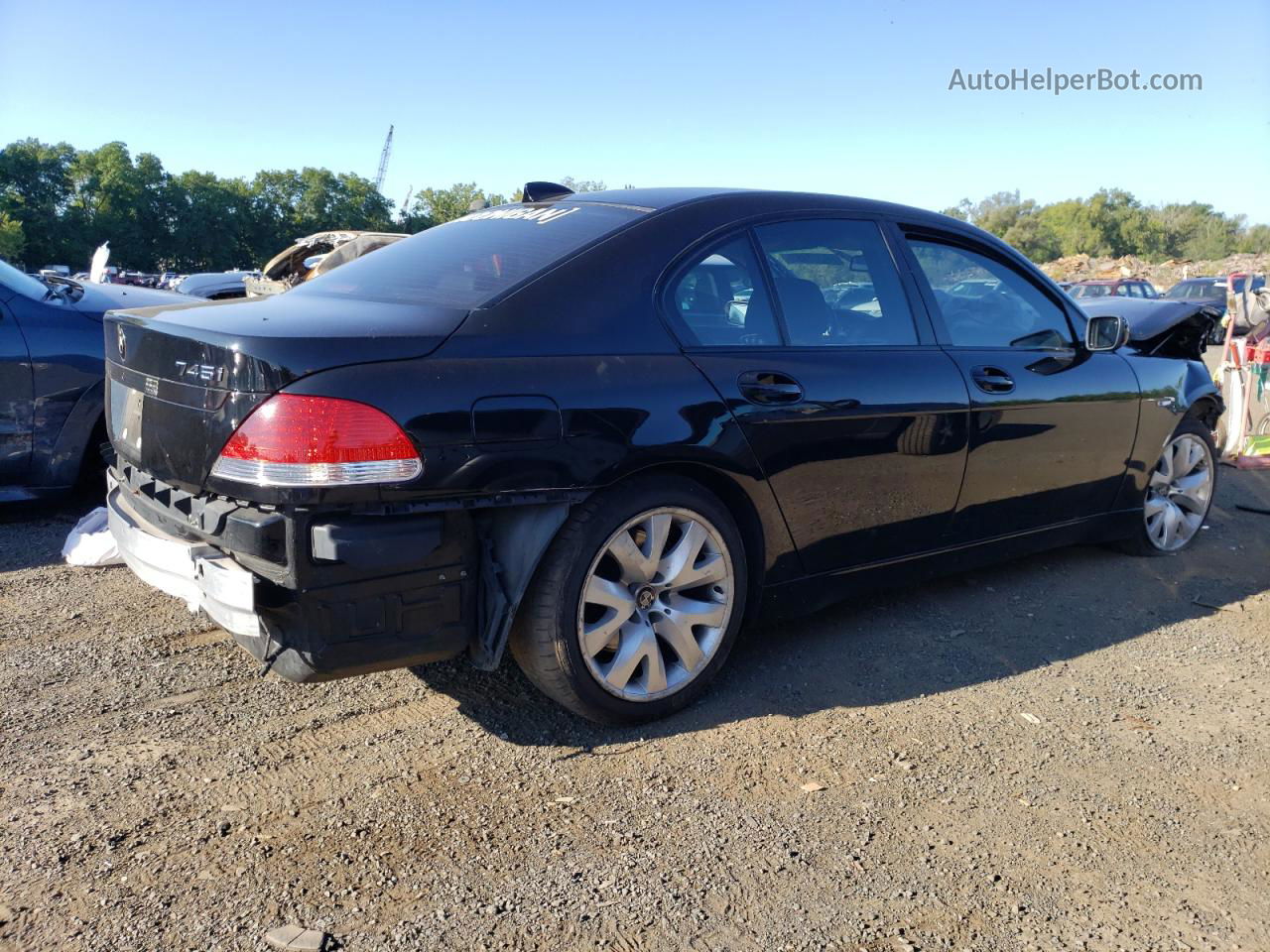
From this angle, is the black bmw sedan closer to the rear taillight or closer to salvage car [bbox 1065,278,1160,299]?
the rear taillight

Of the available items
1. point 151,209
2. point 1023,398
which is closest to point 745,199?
point 1023,398

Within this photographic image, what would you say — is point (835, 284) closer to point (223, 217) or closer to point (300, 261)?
point (300, 261)

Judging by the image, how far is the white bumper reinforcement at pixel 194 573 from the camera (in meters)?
2.58

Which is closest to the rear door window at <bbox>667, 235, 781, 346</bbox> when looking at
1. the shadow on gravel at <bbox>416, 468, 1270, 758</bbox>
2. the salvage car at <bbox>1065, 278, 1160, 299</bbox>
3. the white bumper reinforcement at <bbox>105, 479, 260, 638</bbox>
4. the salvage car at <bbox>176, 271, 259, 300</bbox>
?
the shadow on gravel at <bbox>416, 468, 1270, 758</bbox>

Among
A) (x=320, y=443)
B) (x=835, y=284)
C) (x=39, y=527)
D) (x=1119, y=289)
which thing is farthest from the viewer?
(x=1119, y=289)

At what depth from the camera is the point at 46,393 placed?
5.07 metres

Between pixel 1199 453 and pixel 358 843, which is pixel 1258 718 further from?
pixel 358 843

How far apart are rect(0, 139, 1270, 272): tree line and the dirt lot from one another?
2610 inches

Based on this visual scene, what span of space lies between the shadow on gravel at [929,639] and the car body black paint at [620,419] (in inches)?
11.6

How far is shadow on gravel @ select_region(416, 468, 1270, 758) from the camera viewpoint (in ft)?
10.6

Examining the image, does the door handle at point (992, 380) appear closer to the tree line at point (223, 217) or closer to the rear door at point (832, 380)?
the rear door at point (832, 380)

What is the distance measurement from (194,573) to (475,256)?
1.34m

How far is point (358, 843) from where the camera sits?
2.43 metres

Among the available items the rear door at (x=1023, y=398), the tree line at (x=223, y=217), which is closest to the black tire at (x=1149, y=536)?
the rear door at (x=1023, y=398)
